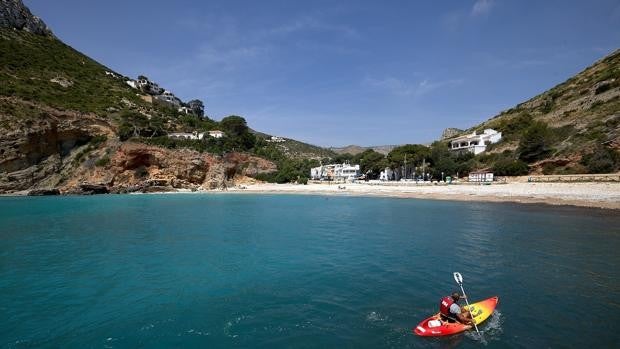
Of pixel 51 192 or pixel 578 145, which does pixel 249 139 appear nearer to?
pixel 51 192

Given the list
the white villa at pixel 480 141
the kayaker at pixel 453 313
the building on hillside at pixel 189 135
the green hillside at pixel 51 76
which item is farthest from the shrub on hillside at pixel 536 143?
the green hillside at pixel 51 76

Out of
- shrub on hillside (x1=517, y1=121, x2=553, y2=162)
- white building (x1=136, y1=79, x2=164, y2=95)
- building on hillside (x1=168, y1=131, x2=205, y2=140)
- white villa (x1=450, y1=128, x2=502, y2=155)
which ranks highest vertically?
white building (x1=136, y1=79, x2=164, y2=95)

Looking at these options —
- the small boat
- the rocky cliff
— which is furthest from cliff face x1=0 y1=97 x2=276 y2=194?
the small boat

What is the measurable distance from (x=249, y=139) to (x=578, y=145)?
82485 millimetres

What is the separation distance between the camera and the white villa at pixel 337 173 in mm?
119000

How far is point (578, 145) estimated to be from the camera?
193ft

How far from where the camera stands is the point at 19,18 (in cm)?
10644

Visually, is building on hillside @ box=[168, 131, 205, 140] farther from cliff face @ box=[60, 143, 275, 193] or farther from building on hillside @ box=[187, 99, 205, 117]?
building on hillside @ box=[187, 99, 205, 117]

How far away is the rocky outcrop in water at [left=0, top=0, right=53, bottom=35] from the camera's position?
3959 inches

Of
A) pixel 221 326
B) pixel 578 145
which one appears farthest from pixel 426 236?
pixel 578 145

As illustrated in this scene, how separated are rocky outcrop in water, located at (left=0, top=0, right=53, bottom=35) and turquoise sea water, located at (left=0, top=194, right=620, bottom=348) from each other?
107 meters

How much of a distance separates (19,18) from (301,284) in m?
137

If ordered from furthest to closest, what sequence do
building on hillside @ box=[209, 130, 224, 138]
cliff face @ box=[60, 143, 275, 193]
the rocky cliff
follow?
building on hillside @ box=[209, 130, 224, 138]
cliff face @ box=[60, 143, 275, 193]
the rocky cliff

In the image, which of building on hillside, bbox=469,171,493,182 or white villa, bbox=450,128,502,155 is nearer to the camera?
building on hillside, bbox=469,171,493,182
